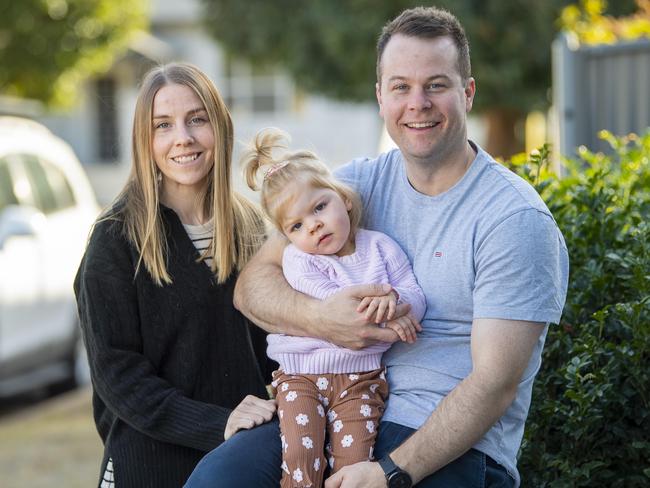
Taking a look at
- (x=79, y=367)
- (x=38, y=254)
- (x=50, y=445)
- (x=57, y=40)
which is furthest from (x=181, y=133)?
(x=57, y=40)

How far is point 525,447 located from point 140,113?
1.62m

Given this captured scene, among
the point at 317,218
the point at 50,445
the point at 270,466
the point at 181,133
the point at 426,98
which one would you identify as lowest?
the point at 50,445

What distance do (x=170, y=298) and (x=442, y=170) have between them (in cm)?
94

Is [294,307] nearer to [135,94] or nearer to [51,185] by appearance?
[51,185]

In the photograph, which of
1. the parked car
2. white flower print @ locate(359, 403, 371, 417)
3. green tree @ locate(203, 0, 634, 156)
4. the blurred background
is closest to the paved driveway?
the blurred background

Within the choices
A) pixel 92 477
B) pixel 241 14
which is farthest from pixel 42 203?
pixel 241 14

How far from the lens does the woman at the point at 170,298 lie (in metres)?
3.45

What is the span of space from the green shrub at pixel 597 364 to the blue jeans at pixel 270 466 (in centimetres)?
31

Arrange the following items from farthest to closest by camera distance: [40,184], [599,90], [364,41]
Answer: [364,41], [40,184], [599,90]

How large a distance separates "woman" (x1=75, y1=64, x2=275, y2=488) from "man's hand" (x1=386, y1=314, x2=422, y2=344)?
507mm

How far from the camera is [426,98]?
328 centimetres

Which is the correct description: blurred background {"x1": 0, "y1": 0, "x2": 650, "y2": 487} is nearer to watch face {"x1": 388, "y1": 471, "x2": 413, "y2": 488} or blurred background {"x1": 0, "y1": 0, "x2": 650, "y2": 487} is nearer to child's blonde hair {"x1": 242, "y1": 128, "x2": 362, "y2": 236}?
child's blonde hair {"x1": 242, "y1": 128, "x2": 362, "y2": 236}

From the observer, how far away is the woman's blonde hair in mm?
3549

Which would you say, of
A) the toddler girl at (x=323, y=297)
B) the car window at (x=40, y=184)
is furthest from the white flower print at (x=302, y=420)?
the car window at (x=40, y=184)
